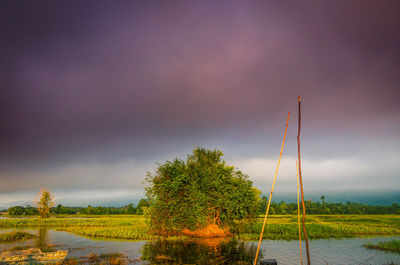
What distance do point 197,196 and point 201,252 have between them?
637 centimetres

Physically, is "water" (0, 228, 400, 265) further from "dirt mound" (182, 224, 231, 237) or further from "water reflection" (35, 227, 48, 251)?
"water reflection" (35, 227, 48, 251)

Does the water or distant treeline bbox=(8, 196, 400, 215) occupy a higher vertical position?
the water

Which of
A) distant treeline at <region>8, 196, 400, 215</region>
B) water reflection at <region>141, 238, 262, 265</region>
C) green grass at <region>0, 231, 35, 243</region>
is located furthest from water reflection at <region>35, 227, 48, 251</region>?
distant treeline at <region>8, 196, 400, 215</region>

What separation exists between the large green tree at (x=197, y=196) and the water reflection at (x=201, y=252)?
2.09 meters

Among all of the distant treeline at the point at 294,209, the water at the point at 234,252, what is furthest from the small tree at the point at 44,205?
the water at the point at 234,252

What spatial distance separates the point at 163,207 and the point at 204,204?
13.2 ft

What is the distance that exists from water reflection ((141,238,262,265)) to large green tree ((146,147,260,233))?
209cm

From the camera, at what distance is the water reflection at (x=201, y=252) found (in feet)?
58.4

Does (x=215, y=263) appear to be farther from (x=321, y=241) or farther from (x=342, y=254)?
(x=321, y=241)

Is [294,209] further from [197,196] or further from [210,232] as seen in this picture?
[197,196]

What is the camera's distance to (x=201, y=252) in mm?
20359

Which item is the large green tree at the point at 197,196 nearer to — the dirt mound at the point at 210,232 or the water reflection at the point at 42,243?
the dirt mound at the point at 210,232

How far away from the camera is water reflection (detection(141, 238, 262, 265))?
17.8 meters

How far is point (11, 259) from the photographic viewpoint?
15.7 meters
